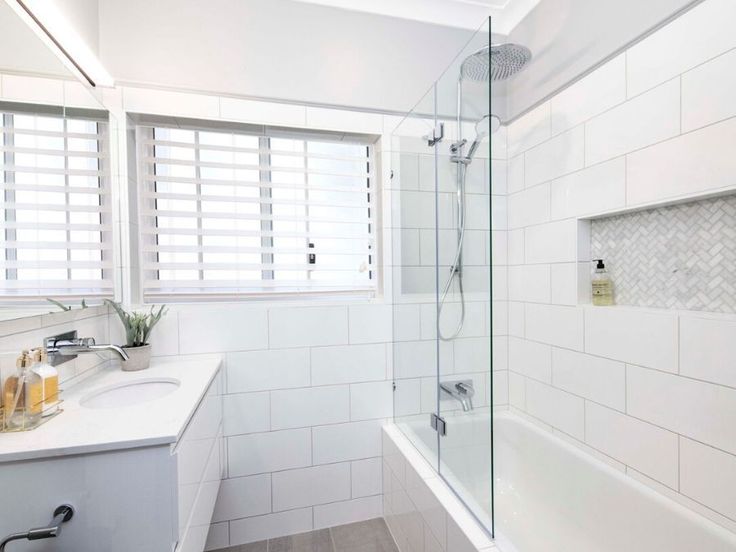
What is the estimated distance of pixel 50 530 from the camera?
71 centimetres

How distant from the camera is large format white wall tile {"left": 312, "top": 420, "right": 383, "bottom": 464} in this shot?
174 centimetres

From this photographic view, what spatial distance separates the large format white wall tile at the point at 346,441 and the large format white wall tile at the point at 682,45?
1.85 metres

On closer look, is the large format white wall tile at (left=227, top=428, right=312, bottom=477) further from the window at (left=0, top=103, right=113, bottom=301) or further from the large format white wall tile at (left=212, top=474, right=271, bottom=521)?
the window at (left=0, top=103, right=113, bottom=301)

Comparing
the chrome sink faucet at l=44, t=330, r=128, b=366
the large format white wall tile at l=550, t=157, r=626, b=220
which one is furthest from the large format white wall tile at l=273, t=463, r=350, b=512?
the large format white wall tile at l=550, t=157, r=626, b=220

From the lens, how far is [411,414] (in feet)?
5.47

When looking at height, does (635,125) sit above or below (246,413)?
above

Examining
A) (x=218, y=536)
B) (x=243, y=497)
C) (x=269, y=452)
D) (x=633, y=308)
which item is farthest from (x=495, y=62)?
(x=218, y=536)

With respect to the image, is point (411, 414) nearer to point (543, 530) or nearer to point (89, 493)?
point (543, 530)

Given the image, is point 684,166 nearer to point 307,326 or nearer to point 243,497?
point 307,326

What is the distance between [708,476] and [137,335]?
209 centimetres

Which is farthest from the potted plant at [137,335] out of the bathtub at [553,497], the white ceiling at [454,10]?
the white ceiling at [454,10]

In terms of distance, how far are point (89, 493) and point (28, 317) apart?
23.9 inches

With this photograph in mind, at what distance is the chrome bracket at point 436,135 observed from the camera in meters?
1.45

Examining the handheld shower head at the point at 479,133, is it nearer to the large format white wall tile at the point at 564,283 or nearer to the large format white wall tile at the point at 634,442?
the large format white wall tile at the point at 564,283
